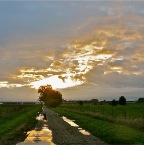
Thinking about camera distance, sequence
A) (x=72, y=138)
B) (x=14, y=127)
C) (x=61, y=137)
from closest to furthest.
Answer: (x=72, y=138), (x=61, y=137), (x=14, y=127)

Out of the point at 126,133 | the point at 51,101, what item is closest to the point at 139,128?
the point at 126,133

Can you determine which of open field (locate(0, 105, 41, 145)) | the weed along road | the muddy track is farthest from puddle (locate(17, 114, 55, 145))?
open field (locate(0, 105, 41, 145))

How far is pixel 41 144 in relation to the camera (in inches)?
838

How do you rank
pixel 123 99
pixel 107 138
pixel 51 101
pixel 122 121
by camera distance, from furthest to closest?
pixel 51 101, pixel 123 99, pixel 122 121, pixel 107 138

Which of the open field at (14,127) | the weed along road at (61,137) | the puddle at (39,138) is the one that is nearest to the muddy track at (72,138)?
the weed along road at (61,137)

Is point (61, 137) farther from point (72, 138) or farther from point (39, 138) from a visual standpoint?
point (39, 138)

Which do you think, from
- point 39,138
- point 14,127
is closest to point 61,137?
point 39,138

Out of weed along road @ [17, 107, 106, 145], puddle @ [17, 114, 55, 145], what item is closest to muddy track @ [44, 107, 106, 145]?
weed along road @ [17, 107, 106, 145]

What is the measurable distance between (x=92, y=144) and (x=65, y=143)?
1767mm

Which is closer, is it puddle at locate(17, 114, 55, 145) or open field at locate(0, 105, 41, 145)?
puddle at locate(17, 114, 55, 145)

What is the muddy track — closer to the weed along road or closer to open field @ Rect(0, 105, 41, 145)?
the weed along road

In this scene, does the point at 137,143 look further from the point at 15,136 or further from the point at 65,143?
the point at 15,136

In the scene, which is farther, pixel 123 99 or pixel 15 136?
pixel 123 99

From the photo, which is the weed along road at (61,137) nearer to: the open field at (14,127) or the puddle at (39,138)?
the puddle at (39,138)
